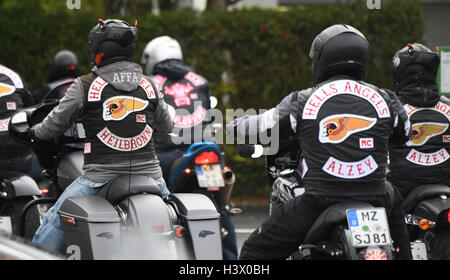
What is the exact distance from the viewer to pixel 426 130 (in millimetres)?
5926

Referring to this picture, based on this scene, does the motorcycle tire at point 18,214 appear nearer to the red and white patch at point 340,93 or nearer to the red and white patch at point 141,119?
the red and white patch at point 141,119

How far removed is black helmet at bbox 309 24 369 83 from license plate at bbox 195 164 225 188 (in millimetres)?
2577

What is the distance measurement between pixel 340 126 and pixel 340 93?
6.8 inches

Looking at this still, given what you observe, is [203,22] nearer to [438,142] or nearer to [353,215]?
[438,142]

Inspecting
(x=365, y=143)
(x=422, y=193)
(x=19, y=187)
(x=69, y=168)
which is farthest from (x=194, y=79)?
(x=365, y=143)

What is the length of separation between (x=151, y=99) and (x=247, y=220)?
5.52m

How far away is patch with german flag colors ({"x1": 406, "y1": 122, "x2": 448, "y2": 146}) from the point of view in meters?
5.91

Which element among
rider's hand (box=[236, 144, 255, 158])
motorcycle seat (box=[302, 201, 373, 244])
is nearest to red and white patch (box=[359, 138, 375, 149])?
motorcycle seat (box=[302, 201, 373, 244])

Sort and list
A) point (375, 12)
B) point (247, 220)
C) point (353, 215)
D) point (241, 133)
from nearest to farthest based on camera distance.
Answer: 1. point (353, 215)
2. point (241, 133)
3. point (247, 220)
4. point (375, 12)

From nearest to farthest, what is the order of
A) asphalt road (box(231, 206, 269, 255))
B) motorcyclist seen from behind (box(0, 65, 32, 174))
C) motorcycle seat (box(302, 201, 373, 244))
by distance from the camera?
motorcycle seat (box(302, 201, 373, 244)) → motorcyclist seen from behind (box(0, 65, 32, 174)) → asphalt road (box(231, 206, 269, 255))

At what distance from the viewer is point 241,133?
187 inches

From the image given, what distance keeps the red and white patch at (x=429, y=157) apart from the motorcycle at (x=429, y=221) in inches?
6.3

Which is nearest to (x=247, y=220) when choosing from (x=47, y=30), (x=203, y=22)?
(x=203, y=22)

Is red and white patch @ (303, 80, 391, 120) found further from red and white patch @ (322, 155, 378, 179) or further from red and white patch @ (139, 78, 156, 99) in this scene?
red and white patch @ (139, 78, 156, 99)
